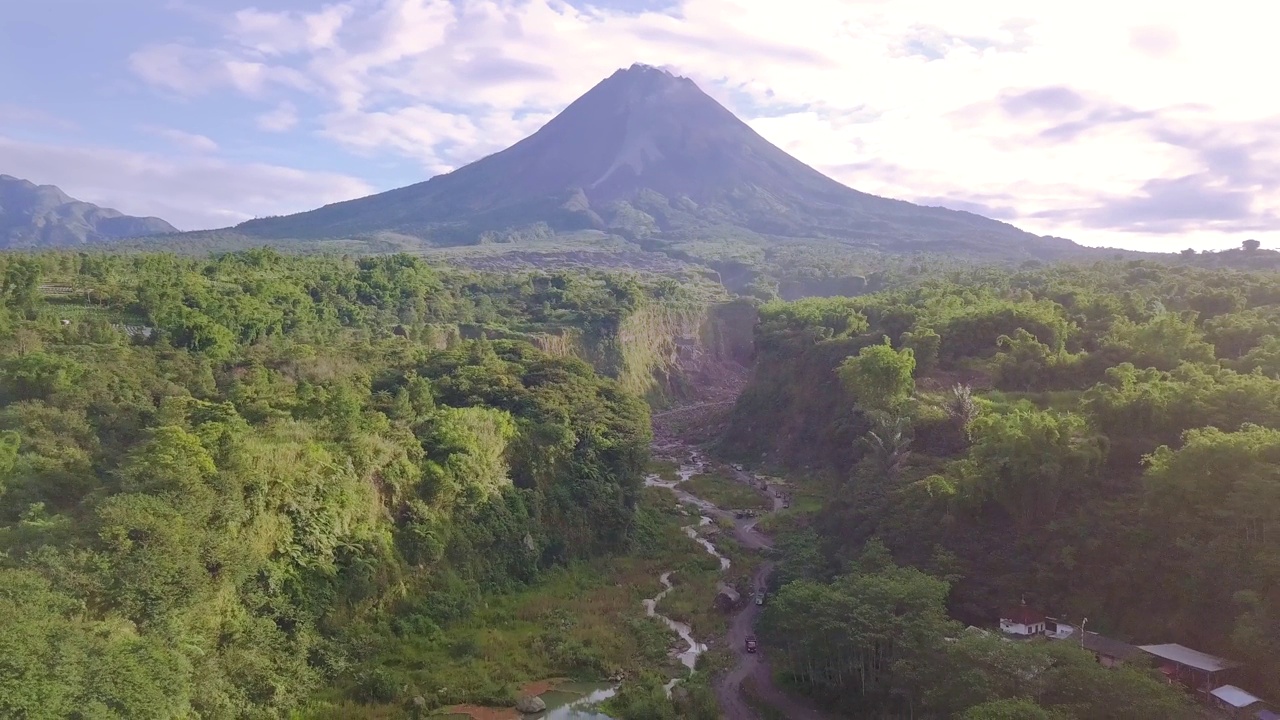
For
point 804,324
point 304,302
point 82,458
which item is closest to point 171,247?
point 304,302

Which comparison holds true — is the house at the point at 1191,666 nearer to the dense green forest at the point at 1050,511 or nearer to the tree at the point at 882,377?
the dense green forest at the point at 1050,511

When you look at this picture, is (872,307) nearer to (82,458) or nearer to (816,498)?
(816,498)

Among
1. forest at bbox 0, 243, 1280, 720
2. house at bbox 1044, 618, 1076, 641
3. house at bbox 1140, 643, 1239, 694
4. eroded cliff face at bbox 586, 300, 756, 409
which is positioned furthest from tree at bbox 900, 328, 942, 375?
eroded cliff face at bbox 586, 300, 756, 409

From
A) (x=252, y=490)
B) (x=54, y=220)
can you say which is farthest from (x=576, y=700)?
(x=54, y=220)

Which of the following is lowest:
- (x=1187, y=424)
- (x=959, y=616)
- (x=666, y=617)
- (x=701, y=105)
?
(x=666, y=617)

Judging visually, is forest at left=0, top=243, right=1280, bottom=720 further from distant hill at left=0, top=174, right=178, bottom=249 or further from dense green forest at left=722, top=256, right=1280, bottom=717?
distant hill at left=0, top=174, right=178, bottom=249

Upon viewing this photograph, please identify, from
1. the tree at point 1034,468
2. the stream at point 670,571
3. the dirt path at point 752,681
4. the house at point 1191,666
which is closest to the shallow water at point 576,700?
the stream at point 670,571

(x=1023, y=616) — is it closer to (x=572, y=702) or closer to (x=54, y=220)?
(x=572, y=702)
